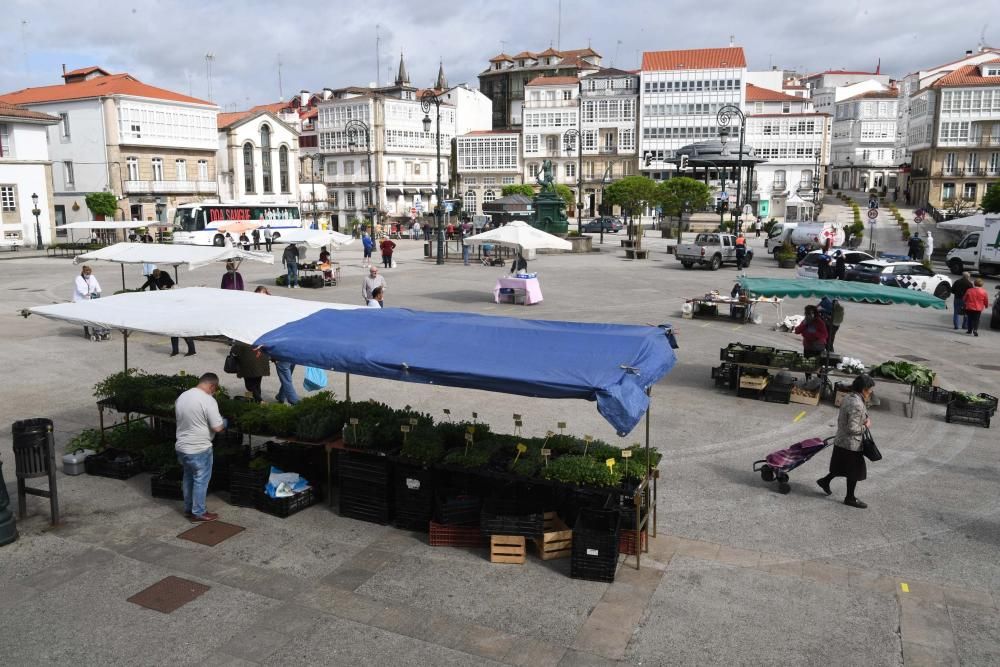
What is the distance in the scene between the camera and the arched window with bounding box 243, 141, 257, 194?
3184 inches

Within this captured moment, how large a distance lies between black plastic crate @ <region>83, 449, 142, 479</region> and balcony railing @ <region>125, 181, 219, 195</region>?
64070mm

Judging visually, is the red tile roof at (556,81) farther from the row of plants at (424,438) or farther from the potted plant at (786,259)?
the row of plants at (424,438)

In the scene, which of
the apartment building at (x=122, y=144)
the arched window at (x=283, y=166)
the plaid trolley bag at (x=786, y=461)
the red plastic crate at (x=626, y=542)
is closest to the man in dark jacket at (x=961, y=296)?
the plaid trolley bag at (x=786, y=461)

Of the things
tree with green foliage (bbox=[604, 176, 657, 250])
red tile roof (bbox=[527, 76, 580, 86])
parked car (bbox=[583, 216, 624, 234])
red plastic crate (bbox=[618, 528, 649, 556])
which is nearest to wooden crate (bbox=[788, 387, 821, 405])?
red plastic crate (bbox=[618, 528, 649, 556])

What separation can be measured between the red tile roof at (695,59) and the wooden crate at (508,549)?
87.4 m

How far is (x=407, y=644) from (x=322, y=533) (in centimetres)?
Answer: 245

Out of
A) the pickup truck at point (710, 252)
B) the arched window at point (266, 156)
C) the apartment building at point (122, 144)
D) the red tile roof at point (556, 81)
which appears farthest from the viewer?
the red tile roof at point (556, 81)

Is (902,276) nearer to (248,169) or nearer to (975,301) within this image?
(975,301)

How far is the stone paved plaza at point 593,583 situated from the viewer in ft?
21.6

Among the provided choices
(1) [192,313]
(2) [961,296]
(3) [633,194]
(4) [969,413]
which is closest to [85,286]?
(1) [192,313]

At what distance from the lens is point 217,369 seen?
1642cm

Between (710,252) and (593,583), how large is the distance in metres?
30.8

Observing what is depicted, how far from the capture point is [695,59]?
88250mm

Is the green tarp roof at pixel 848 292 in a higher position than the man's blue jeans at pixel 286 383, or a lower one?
higher
